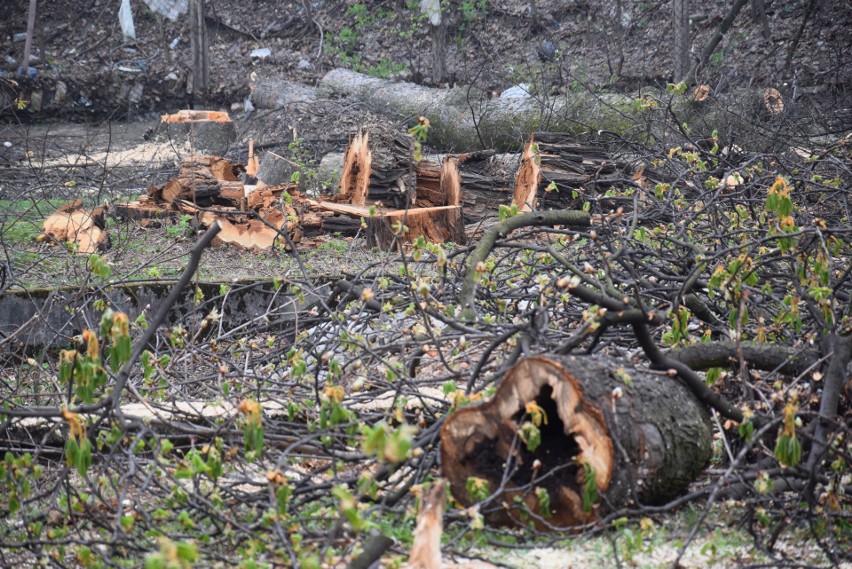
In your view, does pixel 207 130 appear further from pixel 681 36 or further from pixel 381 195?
pixel 681 36

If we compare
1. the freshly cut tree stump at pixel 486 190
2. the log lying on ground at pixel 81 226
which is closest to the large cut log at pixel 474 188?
the freshly cut tree stump at pixel 486 190

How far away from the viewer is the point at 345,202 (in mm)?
8336

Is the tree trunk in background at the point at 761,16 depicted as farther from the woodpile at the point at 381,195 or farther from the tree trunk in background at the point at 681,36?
the woodpile at the point at 381,195

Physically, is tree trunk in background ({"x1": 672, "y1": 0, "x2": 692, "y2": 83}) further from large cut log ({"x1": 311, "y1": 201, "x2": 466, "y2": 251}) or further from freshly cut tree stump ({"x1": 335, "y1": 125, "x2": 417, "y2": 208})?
large cut log ({"x1": 311, "y1": 201, "x2": 466, "y2": 251})

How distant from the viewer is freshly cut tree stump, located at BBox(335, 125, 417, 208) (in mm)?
7996

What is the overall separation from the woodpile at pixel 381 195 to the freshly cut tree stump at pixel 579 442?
4.46m

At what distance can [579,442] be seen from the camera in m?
2.73

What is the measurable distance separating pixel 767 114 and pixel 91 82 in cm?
1184

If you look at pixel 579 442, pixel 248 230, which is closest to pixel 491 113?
pixel 248 230

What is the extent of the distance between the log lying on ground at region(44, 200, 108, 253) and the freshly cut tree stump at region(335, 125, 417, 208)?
2149 mm

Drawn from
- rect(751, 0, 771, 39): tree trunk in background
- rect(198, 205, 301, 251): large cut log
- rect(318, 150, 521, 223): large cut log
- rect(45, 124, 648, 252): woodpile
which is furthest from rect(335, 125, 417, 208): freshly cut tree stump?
rect(751, 0, 771, 39): tree trunk in background

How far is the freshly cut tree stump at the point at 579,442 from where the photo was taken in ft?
8.87

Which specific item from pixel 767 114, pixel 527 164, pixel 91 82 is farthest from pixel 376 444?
pixel 91 82

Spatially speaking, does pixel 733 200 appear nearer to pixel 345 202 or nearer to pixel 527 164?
pixel 527 164
